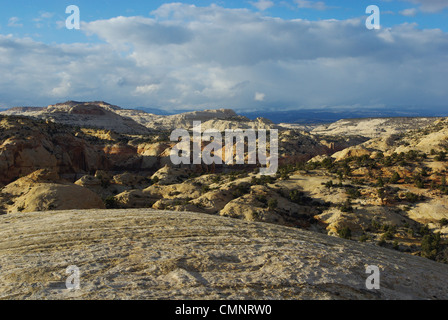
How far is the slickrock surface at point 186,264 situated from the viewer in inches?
294

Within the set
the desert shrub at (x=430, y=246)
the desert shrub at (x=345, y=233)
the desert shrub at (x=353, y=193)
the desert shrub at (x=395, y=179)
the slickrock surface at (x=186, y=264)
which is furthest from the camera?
the desert shrub at (x=395, y=179)

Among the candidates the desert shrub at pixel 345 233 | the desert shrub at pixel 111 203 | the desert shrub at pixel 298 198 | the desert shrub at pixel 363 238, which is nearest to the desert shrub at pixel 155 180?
the desert shrub at pixel 111 203

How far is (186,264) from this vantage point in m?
8.73

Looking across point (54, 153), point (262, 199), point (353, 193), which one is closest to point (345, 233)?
point (353, 193)

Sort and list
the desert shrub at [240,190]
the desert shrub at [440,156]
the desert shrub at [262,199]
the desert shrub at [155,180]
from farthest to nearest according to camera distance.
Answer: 1. the desert shrub at [155,180]
2. the desert shrub at [440,156]
3. the desert shrub at [240,190]
4. the desert shrub at [262,199]

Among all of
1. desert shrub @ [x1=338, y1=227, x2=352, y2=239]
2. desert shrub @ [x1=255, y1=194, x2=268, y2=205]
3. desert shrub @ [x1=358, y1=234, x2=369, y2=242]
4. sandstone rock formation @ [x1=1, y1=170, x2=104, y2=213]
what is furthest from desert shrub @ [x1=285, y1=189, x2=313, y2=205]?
sandstone rock formation @ [x1=1, y1=170, x2=104, y2=213]

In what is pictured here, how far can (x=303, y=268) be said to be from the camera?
886 cm

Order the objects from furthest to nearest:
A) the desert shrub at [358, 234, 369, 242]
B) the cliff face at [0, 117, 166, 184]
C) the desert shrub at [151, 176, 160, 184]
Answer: the desert shrub at [151, 176, 160, 184], the cliff face at [0, 117, 166, 184], the desert shrub at [358, 234, 369, 242]

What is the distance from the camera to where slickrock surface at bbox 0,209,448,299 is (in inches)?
294

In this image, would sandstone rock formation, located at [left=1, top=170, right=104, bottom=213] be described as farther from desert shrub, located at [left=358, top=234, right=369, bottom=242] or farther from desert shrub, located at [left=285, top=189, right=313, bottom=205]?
desert shrub, located at [left=358, top=234, right=369, bottom=242]

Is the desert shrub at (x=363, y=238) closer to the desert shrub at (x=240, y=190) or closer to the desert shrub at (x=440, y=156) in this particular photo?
the desert shrub at (x=240, y=190)
